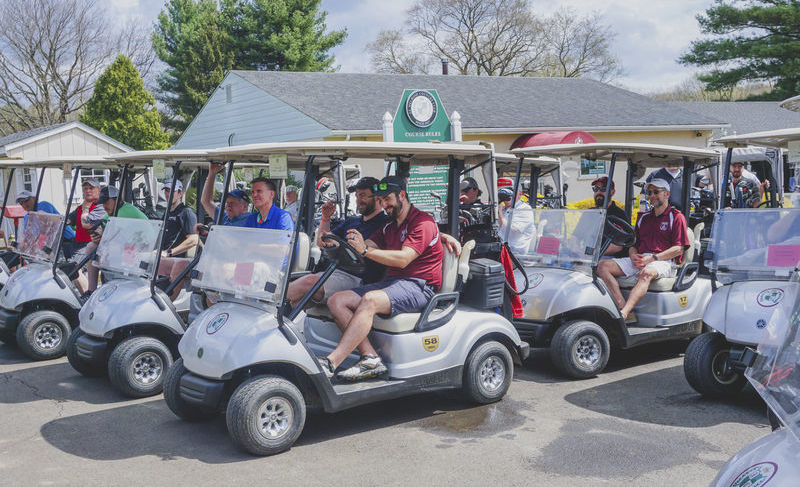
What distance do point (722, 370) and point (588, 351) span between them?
1.13m

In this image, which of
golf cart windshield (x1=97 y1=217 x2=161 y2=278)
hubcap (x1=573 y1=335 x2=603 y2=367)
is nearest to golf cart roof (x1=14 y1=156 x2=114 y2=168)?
golf cart windshield (x1=97 y1=217 x2=161 y2=278)

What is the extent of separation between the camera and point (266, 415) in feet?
15.1

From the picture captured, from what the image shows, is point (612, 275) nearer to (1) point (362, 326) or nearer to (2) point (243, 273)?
(1) point (362, 326)

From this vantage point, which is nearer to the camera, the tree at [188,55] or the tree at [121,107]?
the tree at [121,107]

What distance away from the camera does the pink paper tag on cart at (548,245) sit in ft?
22.5

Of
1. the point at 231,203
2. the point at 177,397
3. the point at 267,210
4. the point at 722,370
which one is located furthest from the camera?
the point at 231,203

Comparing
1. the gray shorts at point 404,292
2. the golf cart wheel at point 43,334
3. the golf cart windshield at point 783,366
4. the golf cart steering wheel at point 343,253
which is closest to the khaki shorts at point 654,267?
the gray shorts at point 404,292

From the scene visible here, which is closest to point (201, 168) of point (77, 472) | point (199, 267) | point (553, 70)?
point (199, 267)

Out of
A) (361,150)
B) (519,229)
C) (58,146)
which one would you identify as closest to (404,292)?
(361,150)

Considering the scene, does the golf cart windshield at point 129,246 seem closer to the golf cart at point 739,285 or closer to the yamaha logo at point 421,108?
the golf cart at point 739,285

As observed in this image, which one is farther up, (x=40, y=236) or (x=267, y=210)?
(x=267, y=210)

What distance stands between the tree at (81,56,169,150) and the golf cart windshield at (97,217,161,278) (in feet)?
66.4

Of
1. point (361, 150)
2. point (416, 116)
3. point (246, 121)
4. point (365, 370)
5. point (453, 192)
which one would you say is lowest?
point (365, 370)

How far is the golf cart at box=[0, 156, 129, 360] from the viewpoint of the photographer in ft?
23.6
